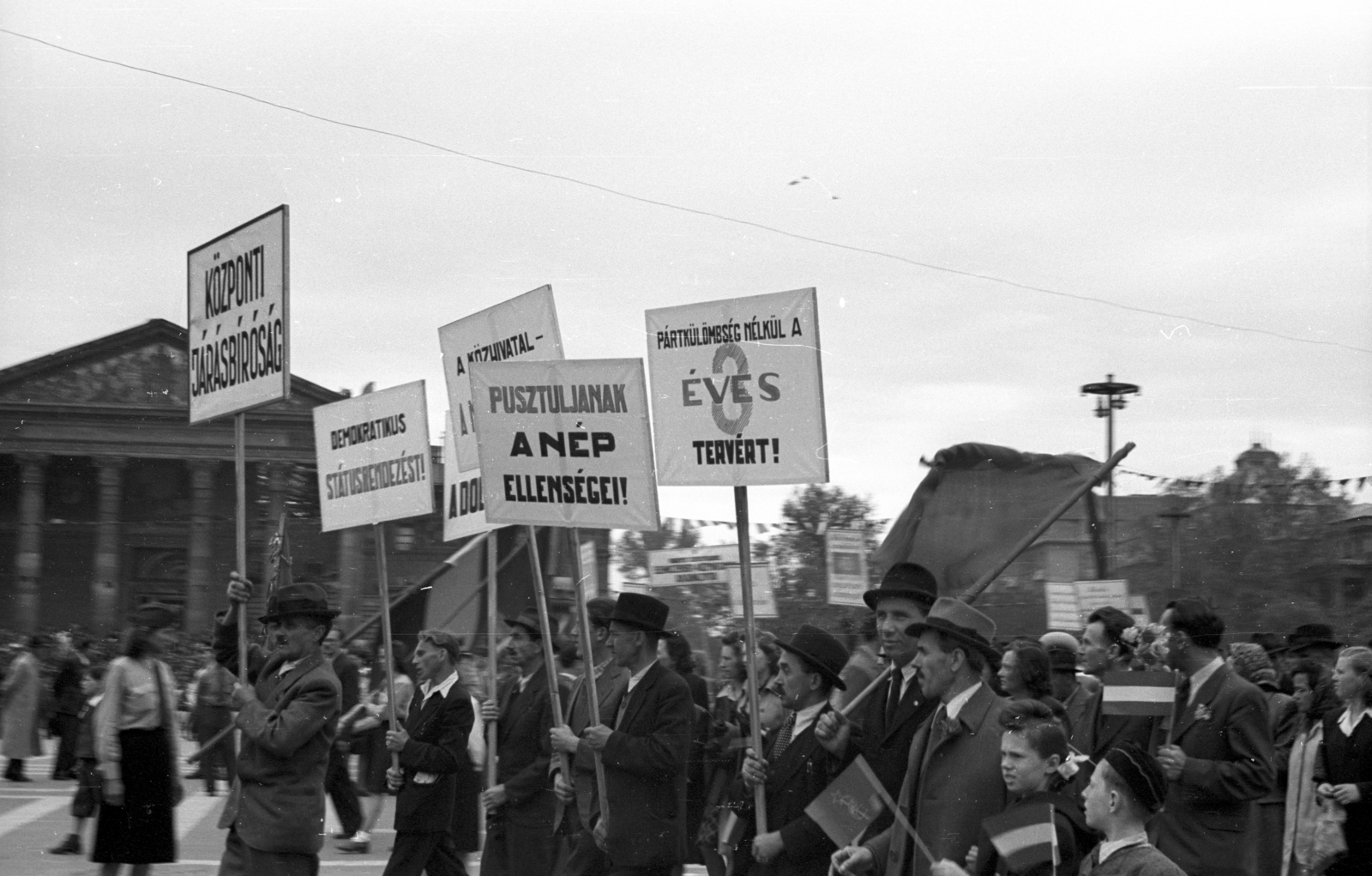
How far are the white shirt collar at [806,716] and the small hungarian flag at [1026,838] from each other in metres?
1.65

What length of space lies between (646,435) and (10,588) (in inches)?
965

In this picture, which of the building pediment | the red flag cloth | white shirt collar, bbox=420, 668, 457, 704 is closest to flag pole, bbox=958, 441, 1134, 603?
the red flag cloth

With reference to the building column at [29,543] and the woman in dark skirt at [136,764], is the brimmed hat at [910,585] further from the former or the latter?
the building column at [29,543]

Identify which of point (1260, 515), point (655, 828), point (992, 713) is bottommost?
point (655, 828)

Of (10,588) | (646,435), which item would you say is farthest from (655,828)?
(10,588)

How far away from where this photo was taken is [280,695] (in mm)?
6895

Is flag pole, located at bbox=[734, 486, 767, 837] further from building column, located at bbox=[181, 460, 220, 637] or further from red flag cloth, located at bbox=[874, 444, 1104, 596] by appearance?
building column, located at bbox=[181, 460, 220, 637]

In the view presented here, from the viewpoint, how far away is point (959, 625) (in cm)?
516

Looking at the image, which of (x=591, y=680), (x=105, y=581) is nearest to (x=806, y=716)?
(x=591, y=680)

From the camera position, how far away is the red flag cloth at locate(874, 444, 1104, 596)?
35.7 ft

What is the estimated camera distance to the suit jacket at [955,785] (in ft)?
16.1

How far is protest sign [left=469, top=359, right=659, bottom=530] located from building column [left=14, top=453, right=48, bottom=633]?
16.8 meters

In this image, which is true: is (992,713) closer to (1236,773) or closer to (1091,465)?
(1236,773)

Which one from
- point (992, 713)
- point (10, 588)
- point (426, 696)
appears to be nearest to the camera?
point (992, 713)
